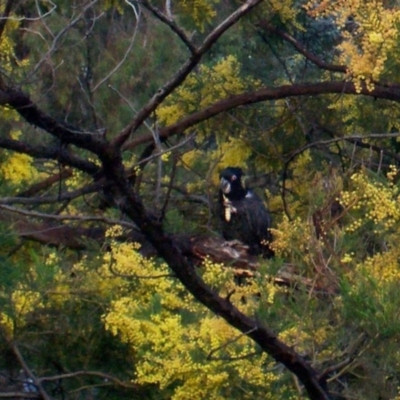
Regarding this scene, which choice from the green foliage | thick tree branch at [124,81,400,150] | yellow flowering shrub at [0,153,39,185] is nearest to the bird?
the green foliage

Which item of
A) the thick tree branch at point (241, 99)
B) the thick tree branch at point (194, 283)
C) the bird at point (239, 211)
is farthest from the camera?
the bird at point (239, 211)

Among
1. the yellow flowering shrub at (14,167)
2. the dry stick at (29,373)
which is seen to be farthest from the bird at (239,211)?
the dry stick at (29,373)

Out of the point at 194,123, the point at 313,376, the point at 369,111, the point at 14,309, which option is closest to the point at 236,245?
the point at 194,123

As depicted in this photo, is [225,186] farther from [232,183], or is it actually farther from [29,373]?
[29,373]

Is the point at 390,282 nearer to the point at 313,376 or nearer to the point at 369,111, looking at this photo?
the point at 313,376

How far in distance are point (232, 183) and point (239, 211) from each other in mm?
193

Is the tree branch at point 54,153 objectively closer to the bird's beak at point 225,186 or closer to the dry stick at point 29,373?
the dry stick at point 29,373

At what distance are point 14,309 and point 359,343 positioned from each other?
60.9 inches

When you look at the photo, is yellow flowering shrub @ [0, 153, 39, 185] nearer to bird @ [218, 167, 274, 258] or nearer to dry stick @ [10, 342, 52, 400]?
dry stick @ [10, 342, 52, 400]

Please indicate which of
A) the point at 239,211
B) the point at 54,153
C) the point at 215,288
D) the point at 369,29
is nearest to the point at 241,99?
the point at 239,211

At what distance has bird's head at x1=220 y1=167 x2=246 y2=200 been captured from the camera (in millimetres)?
6410

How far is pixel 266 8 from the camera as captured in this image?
582 cm

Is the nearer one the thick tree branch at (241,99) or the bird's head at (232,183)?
the thick tree branch at (241,99)

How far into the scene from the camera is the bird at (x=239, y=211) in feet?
20.7
